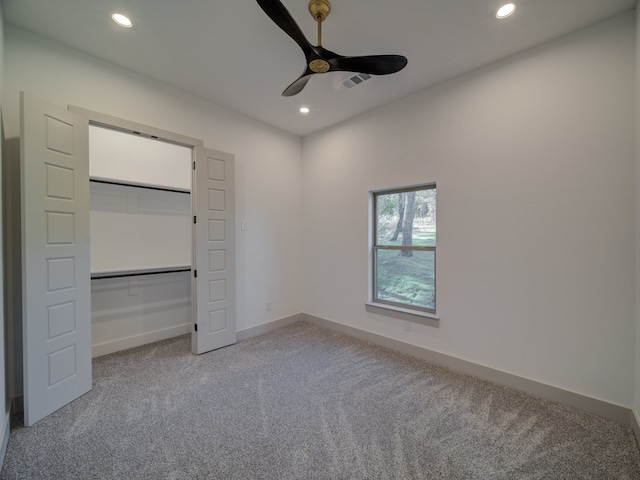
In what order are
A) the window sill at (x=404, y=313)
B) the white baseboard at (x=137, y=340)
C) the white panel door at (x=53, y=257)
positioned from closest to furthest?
1. the white panel door at (x=53, y=257)
2. the window sill at (x=404, y=313)
3. the white baseboard at (x=137, y=340)

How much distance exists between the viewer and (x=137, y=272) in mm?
3264

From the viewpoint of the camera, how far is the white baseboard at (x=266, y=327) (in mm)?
3635

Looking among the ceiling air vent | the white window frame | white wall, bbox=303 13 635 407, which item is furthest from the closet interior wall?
white wall, bbox=303 13 635 407

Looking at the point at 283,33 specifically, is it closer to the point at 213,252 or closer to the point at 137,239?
the point at 213,252

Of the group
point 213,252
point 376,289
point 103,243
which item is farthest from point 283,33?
point 103,243

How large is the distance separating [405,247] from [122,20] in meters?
3.31

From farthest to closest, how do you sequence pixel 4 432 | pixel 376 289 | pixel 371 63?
pixel 376 289 < pixel 371 63 < pixel 4 432

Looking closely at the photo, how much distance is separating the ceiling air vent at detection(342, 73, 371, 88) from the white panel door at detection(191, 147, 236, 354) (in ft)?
5.21

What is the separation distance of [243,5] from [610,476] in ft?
12.3

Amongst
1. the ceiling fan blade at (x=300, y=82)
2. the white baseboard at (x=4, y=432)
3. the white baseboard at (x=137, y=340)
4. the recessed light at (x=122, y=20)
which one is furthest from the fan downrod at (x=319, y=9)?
the white baseboard at (x=137, y=340)

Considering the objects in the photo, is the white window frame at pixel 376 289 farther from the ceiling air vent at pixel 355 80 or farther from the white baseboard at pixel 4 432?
the white baseboard at pixel 4 432

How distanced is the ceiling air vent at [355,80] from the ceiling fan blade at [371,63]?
0.85 meters

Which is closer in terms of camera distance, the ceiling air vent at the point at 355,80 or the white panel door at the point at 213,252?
the ceiling air vent at the point at 355,80

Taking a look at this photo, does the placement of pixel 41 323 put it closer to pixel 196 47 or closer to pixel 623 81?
pixel 196 47
